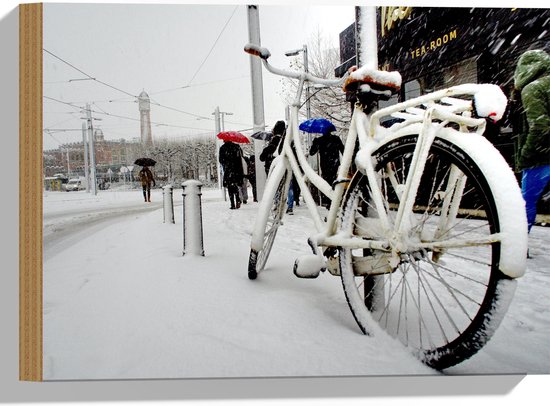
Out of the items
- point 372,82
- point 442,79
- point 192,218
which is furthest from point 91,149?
point 442,79

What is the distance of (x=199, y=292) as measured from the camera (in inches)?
77.5

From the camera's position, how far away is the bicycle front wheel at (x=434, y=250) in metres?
1.12

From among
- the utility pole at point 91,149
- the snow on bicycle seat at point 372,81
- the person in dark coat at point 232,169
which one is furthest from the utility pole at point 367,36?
the utility pole at point 91,149

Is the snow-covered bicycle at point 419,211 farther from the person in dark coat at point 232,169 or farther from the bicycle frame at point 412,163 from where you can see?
the person in dark coat at point 232,169

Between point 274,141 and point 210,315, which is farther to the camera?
point 274,141

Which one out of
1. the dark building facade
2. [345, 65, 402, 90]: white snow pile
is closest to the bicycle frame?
[345, 65, 402, 90]: white snow pile

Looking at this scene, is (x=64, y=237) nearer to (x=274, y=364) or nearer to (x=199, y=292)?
(x=199, y=292)

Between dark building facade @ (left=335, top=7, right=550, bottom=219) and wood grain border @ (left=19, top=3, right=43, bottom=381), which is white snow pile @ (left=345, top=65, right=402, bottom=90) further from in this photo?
wood grain border @ (left=19, top=3, right=43, bottom=381)

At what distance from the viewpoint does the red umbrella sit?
7.87 feet

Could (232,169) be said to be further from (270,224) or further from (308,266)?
(308,266)

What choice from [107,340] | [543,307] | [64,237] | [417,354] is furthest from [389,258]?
[64,237]

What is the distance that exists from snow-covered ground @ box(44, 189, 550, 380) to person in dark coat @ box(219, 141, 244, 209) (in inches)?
6.5

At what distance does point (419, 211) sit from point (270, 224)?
100 cm

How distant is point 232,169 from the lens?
259cm
